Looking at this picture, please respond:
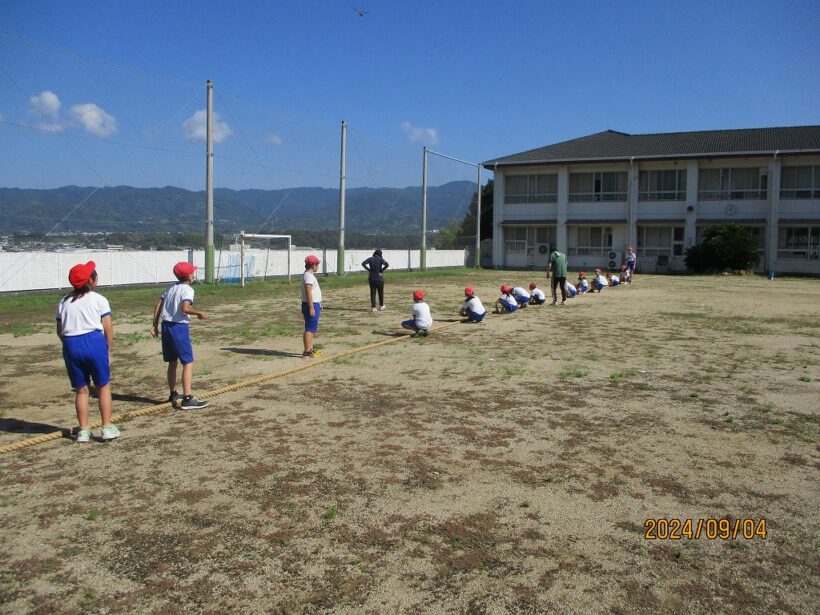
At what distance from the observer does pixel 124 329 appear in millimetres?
13781

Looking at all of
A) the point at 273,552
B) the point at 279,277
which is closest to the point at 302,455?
the point at 273,552

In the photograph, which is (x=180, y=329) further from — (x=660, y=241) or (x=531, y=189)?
(x=531, y=189)

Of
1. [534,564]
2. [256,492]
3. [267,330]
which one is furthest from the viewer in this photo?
[267,330]

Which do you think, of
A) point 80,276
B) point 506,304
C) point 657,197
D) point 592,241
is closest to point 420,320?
point 506,304

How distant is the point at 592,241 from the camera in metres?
46.2

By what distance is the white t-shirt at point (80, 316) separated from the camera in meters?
6.00

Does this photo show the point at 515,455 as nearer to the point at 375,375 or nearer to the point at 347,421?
the point at 347,421

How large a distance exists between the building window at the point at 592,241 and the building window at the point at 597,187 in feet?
6.56

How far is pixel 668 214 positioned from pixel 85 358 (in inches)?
1687

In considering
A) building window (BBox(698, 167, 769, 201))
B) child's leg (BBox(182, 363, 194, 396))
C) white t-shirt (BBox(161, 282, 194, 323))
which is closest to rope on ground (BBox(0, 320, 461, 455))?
child's leg (BBox(182, 363, 194, 396))

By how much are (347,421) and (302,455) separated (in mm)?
1146

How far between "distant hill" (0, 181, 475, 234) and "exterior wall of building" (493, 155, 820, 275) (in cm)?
655

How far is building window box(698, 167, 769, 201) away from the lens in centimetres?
4156

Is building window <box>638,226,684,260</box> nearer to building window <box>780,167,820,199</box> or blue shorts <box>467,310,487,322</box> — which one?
building window <box>780,167,820,199</box>
